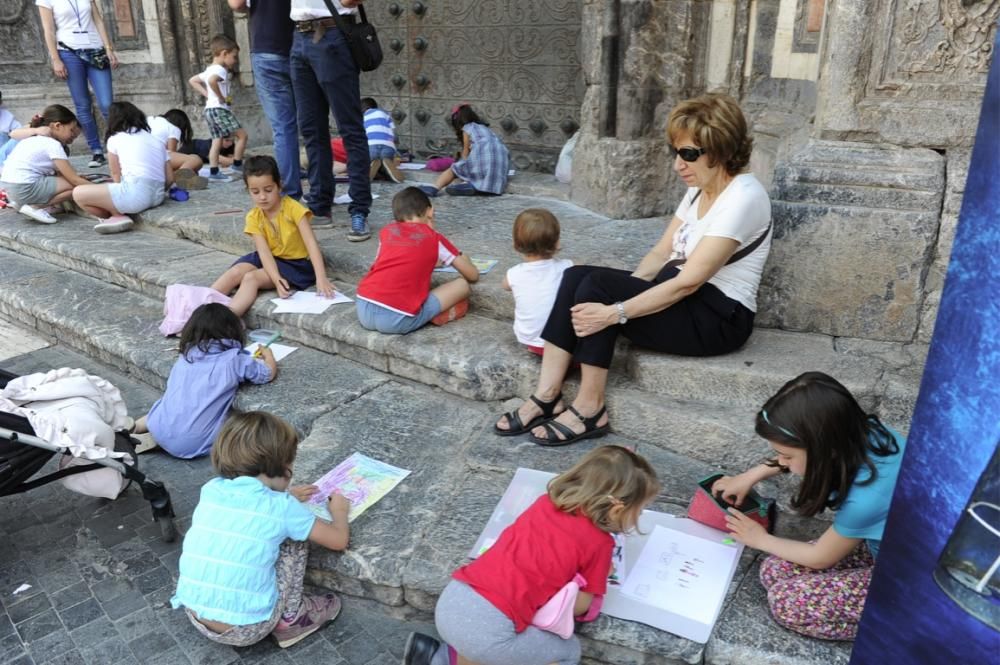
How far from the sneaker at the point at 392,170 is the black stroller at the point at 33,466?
145 inches

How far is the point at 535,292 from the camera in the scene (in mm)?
3115

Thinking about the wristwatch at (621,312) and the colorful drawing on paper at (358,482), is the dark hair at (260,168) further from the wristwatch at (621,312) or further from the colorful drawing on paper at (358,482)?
the wristwatch at (621,312)

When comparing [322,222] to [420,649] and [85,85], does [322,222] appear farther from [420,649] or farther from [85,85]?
[85,85]

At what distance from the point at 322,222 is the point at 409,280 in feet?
4.95

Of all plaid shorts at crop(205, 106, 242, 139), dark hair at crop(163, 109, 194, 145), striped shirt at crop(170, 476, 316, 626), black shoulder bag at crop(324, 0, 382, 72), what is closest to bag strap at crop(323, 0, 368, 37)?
black shoulder bag at crop(324, 0, 382, 72)

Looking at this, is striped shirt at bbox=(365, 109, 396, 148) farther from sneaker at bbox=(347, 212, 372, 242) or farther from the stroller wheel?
the stroller wheel

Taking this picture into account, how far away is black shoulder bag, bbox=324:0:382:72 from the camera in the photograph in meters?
4.13

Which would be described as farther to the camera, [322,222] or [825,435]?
[322,222]

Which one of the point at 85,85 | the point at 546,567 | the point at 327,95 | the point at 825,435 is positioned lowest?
the point at 546,567

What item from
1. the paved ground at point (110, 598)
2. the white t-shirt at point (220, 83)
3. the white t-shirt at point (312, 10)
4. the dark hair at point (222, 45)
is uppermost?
the white t-shirt at point (312, 10)

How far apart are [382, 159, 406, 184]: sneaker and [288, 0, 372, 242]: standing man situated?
1.32 metres

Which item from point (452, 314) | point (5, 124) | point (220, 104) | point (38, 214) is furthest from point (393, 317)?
point (5, 124)

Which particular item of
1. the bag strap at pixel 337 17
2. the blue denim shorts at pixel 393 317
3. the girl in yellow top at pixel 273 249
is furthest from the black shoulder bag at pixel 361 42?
the blue denim shorts at pixel 393 317

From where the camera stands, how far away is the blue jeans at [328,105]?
4219 mm
